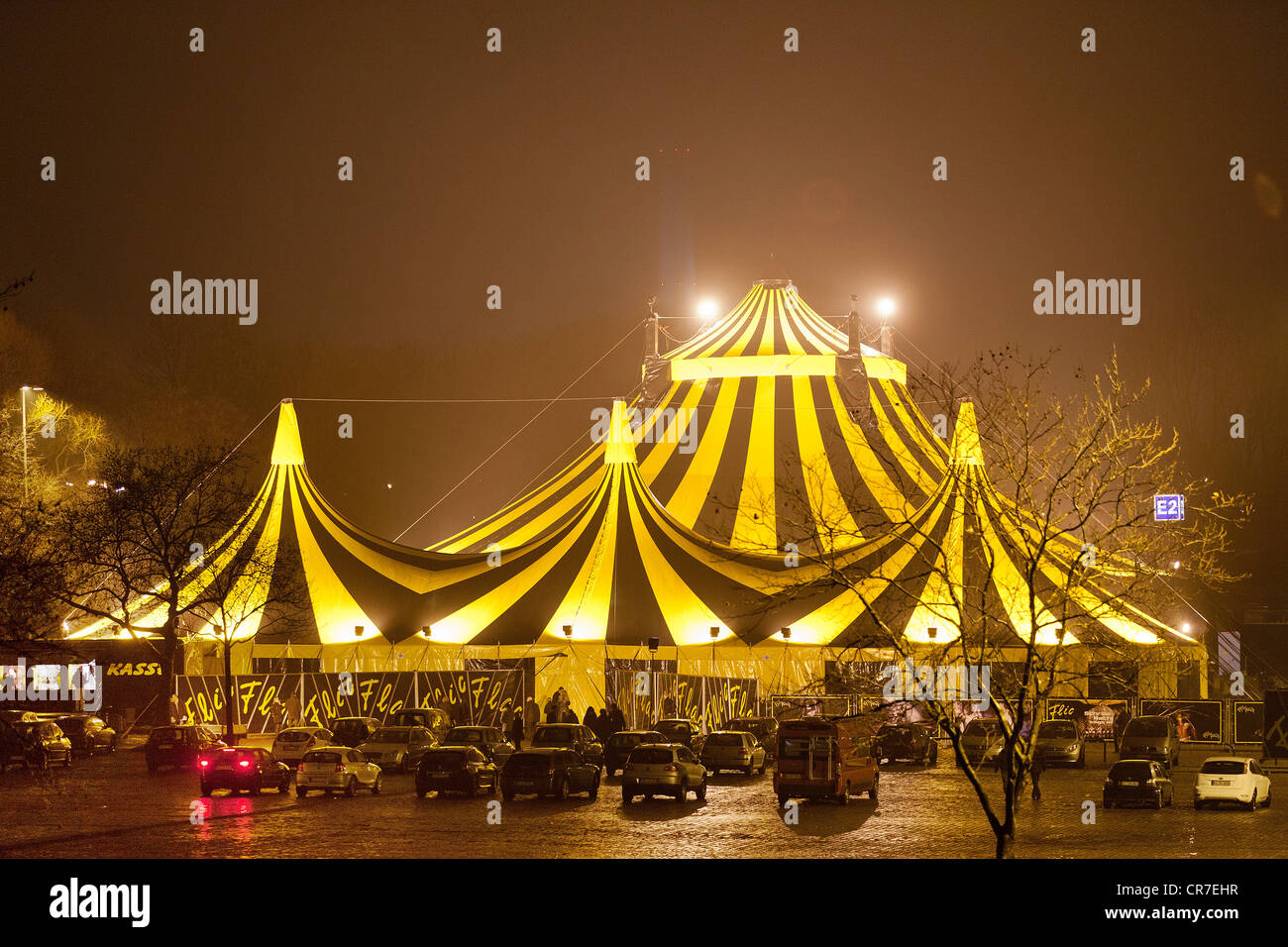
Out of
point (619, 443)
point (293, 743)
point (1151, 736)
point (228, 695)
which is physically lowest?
point (1151, 736)

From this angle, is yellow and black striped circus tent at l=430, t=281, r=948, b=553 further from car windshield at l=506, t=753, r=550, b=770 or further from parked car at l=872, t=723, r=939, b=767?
car windshield at l=506, t=753, r=550, b=770

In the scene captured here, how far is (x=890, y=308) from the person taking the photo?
37594mm

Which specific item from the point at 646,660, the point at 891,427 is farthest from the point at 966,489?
the point at 891,427

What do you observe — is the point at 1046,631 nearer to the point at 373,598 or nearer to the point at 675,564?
the point at 675,564

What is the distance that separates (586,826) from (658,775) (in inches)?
135

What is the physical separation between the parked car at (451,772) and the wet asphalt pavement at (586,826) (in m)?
0.25

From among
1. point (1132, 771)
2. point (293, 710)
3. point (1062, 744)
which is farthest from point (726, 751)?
point (293, 710)

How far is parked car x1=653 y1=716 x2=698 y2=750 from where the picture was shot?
85.9 feet

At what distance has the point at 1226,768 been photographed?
20531mm

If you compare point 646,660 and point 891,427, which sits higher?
point 891,427

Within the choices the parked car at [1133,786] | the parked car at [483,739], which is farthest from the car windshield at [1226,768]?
the parked car at [483,739]

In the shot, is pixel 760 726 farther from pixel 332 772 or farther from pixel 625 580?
pixel 332 772

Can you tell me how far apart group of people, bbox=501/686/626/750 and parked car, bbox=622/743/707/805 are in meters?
5.55
